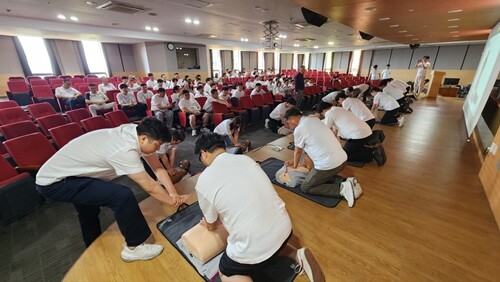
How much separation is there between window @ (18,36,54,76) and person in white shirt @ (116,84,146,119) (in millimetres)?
8280

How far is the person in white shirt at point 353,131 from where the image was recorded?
3.22m

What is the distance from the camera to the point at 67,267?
1.86 m

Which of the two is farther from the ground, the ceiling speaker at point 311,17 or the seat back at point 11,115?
the ceiling speaker at point 311,17

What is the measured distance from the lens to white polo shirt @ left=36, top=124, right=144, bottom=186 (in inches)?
61.3

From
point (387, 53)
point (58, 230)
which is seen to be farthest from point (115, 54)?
point (387, 53)

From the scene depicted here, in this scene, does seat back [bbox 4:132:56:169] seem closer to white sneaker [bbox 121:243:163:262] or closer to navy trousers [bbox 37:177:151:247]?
navy trousers [bbox 37:177:151:247]

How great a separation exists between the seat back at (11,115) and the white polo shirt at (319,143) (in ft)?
17.2

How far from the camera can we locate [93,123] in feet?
11.6

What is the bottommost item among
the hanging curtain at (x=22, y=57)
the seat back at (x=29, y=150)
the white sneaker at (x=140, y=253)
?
the white sneaker at (x=140, y=253)

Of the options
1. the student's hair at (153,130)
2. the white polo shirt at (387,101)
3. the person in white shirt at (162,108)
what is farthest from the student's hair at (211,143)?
the white polo shirt at (387,101)

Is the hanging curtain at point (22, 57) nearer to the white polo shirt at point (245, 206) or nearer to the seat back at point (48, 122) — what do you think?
the seat back at point (48, 122)

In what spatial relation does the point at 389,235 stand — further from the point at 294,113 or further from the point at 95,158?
the point at 95,158

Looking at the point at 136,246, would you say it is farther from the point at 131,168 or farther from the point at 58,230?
the point at 58,230

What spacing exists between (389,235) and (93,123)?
447 centimetres
